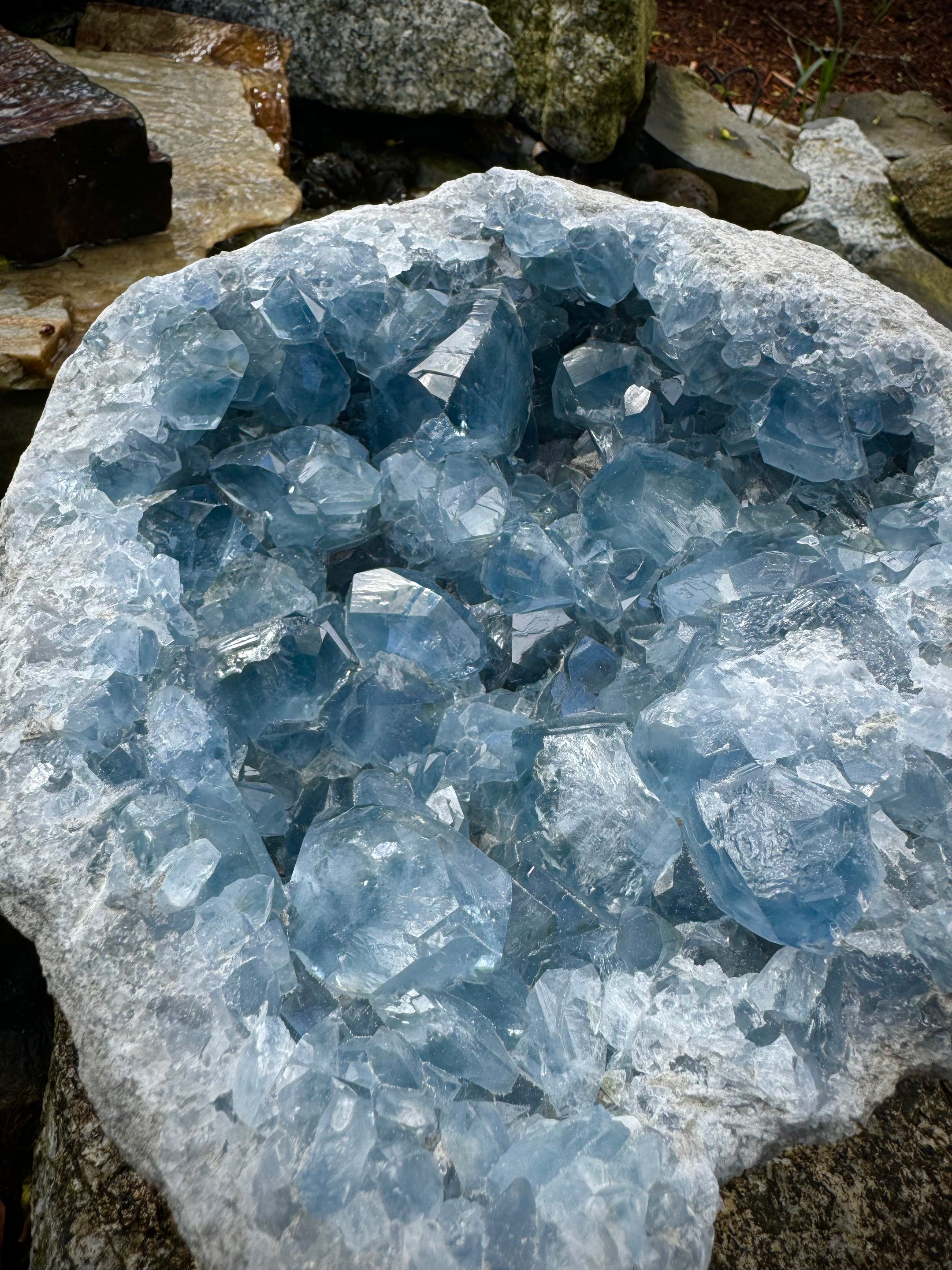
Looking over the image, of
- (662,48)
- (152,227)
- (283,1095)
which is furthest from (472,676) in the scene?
(662,48)

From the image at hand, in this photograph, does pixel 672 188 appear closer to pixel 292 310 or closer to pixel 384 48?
pixel 384 48

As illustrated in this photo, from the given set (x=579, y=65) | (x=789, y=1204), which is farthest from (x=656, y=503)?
(x=579, y=65)

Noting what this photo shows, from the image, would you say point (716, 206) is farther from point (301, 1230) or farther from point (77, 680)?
point (301, 1230)

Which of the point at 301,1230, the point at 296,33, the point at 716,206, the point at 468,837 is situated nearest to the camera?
the point at 301,1230

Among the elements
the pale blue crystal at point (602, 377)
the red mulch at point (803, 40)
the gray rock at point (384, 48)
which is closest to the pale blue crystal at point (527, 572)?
the pale blue crystal at point (602, 377)

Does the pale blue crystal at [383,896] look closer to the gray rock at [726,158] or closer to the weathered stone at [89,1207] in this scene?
the weathered stone at [89,1207]

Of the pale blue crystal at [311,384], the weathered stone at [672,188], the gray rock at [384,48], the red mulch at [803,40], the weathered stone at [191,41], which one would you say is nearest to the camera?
the pale blue crystal at [311,384]
